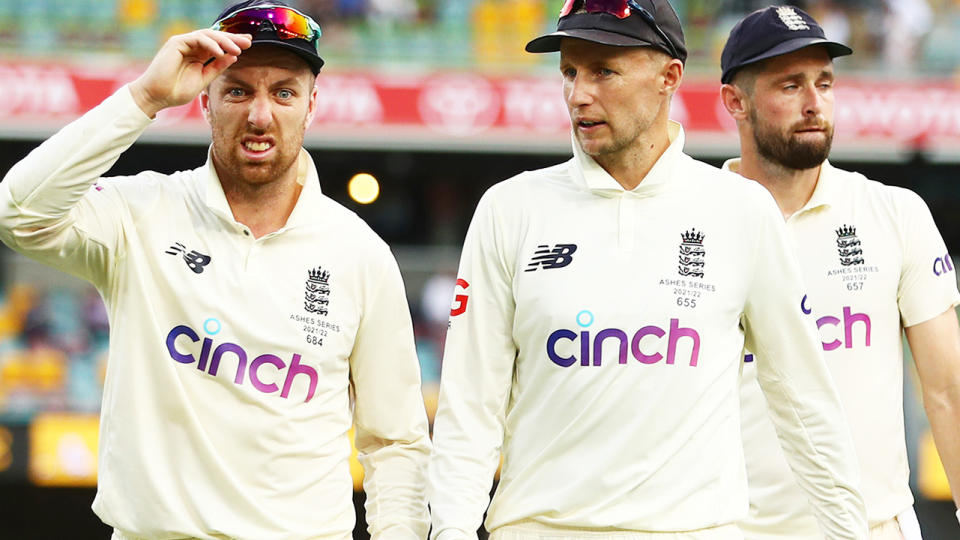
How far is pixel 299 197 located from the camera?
3662 millimetres

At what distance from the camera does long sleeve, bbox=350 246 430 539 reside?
11.9ft

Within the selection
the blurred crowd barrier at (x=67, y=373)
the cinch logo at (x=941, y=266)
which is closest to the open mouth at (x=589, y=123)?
the cinch logo at (x=941, y=266)

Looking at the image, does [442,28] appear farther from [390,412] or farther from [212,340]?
[212,340]

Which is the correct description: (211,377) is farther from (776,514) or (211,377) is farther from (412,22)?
(412,22)

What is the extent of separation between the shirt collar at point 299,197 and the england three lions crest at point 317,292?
0.48 ft

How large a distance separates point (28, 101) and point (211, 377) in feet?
35.0

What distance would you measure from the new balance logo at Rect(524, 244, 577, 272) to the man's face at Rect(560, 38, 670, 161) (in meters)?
0.26

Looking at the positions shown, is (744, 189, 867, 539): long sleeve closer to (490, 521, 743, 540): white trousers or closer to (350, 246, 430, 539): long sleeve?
(490, 521, 743, 540): white trousers

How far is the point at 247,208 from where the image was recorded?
142 inches

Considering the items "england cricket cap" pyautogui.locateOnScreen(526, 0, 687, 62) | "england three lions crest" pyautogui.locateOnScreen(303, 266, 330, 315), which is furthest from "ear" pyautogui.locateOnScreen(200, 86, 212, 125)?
"england cricket cap" pyautogui.locateOnScreen(526, 0, 687, 62)

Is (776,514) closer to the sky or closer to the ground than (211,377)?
closer to the ground

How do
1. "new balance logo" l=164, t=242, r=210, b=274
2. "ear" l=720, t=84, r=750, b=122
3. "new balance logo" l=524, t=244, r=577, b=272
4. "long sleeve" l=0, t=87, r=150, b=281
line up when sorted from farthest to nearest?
"ear" l=720, t=84, r=750, b=122 → "new balance logo" l=164, t=242, r=210, b=274 → "new balance logo" l=524, t=244, r=577, b=272 → "long sleeve" l=0, t=87, r=150, b=281

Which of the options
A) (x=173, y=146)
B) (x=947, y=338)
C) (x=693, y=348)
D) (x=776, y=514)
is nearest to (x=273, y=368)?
(x=693, y=348)

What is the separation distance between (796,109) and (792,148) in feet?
0.41
